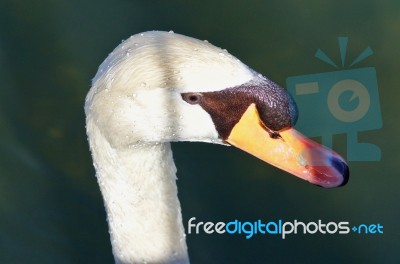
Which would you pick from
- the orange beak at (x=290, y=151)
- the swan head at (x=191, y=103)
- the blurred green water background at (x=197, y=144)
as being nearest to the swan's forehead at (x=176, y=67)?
the swan head at (x=191, y=103)

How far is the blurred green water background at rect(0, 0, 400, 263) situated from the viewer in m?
3.01

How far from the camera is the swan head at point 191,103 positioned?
163cm

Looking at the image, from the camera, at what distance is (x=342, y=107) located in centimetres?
311

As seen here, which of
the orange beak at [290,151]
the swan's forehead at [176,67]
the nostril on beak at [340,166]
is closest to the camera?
the swan's forehead at [176,67]

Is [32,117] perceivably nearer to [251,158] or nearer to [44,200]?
[44,200]

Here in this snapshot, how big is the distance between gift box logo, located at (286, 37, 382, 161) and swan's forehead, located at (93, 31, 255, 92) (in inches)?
57.5

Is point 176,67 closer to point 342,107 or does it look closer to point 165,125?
point 165,125

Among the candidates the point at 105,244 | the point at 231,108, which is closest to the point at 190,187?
the point at 105,244

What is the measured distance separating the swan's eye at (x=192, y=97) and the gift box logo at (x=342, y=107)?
1425 mm

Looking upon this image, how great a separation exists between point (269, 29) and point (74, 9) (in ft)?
2.77

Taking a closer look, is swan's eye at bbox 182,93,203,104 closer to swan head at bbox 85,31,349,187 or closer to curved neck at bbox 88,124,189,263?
swan head at bbox 85,31,349,187

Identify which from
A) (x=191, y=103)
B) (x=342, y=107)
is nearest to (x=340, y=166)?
(x=191, y=103)

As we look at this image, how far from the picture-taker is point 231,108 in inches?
67.4

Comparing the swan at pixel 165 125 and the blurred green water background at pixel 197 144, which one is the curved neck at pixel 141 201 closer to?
the swan at pixel 165 125
